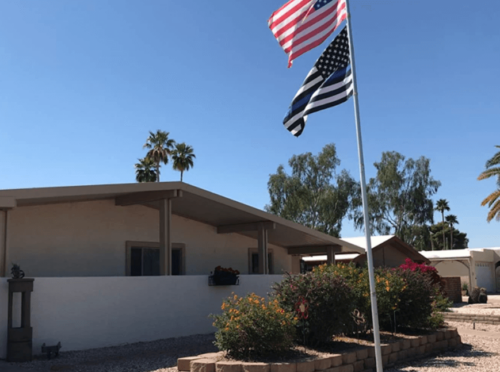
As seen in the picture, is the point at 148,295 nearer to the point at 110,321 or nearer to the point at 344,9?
the point at 110,321

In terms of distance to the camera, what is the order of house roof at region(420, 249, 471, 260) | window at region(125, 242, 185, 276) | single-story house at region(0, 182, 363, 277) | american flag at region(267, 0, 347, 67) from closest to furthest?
american flag at region(267, 0, 347, 67) < single-story house at region(0, 182, 363, 277) < window at region(125, 242, 185, 276) < house roof at region(420, 249, 471, 260)

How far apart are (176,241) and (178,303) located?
3625mm

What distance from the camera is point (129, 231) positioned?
14.9 metres

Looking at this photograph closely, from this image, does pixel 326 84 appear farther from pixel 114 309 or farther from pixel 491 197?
pixel 491 197

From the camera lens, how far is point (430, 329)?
11172 millimetres

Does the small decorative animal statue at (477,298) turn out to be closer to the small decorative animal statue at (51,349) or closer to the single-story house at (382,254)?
the single-story house at (382,254)

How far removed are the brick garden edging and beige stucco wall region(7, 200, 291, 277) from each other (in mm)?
5762

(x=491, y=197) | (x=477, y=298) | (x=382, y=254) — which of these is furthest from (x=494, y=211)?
(x=382, y=254)

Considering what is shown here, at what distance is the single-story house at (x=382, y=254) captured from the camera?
2414 centimetres

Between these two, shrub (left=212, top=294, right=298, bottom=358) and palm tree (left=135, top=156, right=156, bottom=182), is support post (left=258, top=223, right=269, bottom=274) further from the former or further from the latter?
palm tree (left=135, top=156, right=156, bottom=182)

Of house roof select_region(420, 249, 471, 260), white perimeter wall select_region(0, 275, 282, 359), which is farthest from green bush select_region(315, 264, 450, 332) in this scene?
house roof select_region(420, 249, 471, 260)

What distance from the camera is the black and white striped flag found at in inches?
281

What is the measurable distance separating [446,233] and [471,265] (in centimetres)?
2925

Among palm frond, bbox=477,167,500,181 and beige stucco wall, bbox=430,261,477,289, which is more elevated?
palm frond, bbox=477,167,500,181
